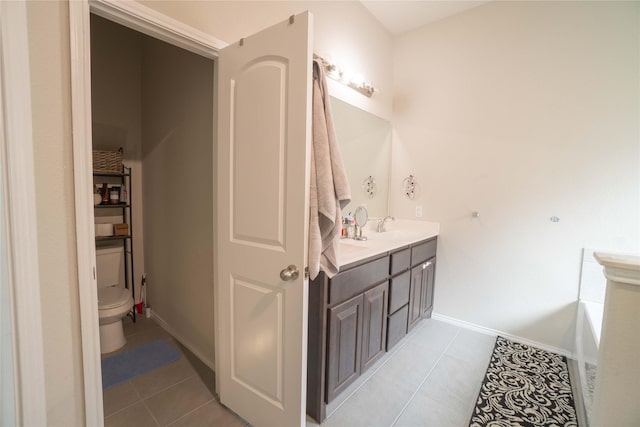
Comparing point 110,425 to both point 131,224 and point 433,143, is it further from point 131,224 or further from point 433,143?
point 433,143

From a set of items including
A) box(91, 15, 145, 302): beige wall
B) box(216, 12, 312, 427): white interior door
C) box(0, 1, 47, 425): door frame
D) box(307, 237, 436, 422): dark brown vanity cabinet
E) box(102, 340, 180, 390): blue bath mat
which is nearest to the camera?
box(0, 1, 47, 425): door frame

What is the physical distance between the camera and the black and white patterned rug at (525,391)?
156 cm

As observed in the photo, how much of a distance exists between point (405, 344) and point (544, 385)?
898 millimetres

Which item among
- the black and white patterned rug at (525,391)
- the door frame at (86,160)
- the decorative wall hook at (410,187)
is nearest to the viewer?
the door frame at (86,160)

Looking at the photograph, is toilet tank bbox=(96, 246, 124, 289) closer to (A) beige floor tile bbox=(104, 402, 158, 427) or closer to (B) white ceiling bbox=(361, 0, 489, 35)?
(A) beige floor tile bbox=(104, 402, 158, 427)

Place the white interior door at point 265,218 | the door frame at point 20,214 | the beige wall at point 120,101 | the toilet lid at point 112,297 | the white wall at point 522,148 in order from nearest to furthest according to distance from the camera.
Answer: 1. the door frame at point 20,214
2. the white interior door at point 265,218
3. the white wall at point 522,148
4. the toilet lid at point 112,297
5. the beige wall at point 120,101

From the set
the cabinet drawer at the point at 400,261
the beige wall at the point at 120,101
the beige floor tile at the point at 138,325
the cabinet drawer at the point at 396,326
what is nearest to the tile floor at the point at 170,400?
the beige floor tile at the point at 138,325

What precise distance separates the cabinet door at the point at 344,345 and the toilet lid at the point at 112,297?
1679mm

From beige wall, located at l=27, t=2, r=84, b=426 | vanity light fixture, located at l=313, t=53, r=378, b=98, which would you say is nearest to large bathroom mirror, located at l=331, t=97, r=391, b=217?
vanity light fixture, located at l=313, t=53, r=378, b=98

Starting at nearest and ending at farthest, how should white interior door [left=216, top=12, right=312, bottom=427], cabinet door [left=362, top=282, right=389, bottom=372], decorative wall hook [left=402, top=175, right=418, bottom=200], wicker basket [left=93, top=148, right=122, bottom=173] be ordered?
white interior door [left=216, top=12, right=312, bottom=427]
cabinet door [left=362, top=282, right=389, bottom=372]
wicker basket [left=93, top=148, right=122, bottom=173]
decorative wall hook [left=402, top=175, right=418, bottom=200]

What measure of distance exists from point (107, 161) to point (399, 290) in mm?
2616

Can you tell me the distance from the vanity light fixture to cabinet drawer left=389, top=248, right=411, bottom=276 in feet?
4.64

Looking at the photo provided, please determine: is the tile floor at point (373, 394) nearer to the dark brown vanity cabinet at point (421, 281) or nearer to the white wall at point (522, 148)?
the dark brown vanity cabinet at point (421, 281)

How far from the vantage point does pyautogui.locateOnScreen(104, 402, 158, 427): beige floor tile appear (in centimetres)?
150
